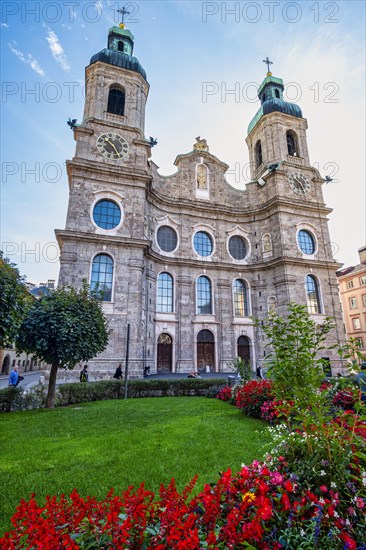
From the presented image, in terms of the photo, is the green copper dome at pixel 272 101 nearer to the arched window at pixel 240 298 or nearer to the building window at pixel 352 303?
the arched window at pixel 240 298

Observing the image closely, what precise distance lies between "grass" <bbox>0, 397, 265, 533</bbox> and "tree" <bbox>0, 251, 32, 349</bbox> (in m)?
2.68

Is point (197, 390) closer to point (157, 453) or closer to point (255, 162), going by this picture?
point (157, 453)

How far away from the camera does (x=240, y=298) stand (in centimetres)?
2659

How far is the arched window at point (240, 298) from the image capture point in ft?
85.9

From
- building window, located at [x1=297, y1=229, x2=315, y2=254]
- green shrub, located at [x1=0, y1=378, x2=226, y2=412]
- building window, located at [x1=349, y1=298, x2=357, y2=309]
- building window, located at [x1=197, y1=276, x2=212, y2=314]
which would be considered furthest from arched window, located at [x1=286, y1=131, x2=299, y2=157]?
green shrub, located at [x1=0, y1=378, x2=226, y2=412]

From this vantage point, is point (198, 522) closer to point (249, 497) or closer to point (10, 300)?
point (249, 497)

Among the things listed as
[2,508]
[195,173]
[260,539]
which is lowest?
[2,508]

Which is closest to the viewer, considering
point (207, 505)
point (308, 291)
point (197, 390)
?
point (207, 505)

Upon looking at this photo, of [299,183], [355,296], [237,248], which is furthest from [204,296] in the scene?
[355,296]

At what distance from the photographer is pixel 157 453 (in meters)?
5.84

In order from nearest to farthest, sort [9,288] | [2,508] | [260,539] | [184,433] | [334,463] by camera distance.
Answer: [260,539]
[334,463]
[2,508]
[184,433]
[9,288]

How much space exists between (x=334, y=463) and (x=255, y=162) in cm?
3418

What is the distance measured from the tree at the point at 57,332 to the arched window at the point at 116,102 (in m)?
20.2

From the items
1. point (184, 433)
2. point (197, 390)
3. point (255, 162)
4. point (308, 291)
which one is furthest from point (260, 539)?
point (255, 162)
